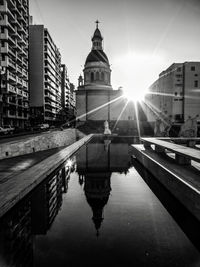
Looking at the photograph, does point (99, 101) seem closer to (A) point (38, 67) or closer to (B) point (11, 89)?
(A) point (38, 67)

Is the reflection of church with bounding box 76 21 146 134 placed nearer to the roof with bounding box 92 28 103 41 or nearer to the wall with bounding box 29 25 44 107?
the wall with bounding box 29 25 44 107

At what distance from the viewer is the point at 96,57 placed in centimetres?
6512

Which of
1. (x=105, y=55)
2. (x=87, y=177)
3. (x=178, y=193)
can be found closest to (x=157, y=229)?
(x=178, y=193)

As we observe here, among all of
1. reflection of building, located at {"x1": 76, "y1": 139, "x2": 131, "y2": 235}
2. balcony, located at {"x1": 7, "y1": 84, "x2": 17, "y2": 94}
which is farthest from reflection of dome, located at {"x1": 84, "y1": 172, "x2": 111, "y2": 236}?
balcony, located at {"x1": 7, "y1": 84, "x2": 17, "y2": 94}

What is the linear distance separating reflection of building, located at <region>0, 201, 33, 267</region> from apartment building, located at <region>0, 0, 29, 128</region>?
1437 inches

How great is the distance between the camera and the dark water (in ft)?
13.9

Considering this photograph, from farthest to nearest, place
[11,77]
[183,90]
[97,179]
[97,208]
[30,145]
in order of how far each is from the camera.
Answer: [183,90]
[11,77]
[30,145]
[97,179]
[97,208]

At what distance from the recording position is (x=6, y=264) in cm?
402

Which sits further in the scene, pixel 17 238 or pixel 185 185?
pixel 185 185

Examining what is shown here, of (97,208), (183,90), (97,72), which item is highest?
(97,72)

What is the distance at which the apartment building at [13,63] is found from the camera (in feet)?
131

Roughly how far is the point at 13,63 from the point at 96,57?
1133 inches

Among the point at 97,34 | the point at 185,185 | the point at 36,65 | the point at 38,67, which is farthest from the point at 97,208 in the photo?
the point at 97,34

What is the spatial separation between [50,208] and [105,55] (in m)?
68.4
